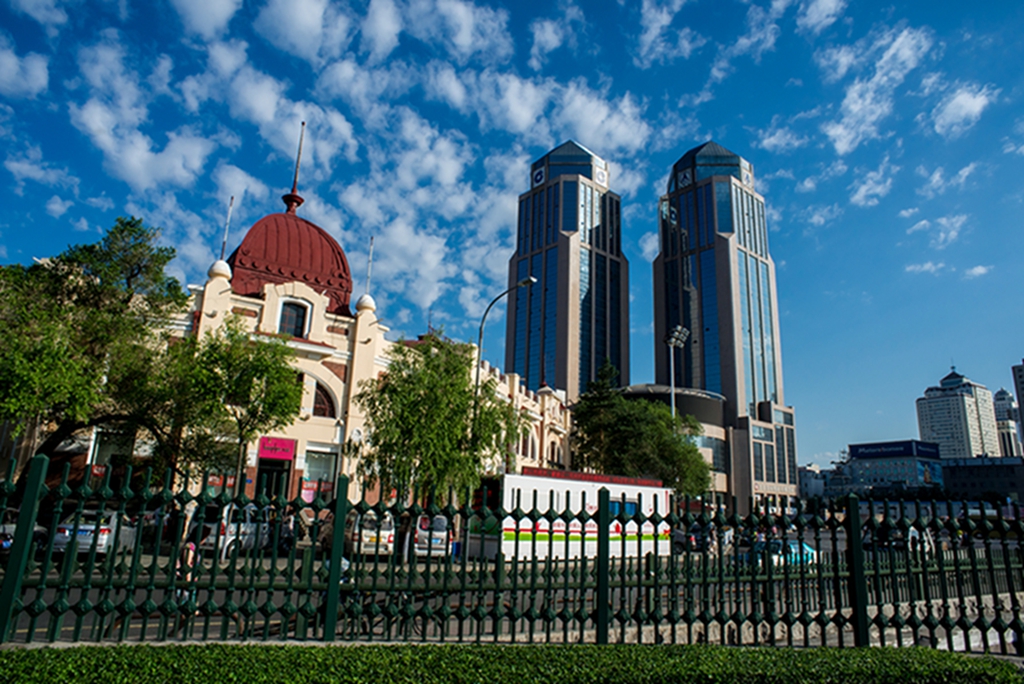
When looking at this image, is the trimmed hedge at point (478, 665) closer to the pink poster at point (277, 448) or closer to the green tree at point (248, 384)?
the green tree at point (248, 384)

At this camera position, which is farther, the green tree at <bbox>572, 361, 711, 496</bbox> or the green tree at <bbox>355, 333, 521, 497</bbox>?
the green tree at <bbox>572, 361, 711, 496</bbox>

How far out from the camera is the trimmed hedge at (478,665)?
3777 millimetres

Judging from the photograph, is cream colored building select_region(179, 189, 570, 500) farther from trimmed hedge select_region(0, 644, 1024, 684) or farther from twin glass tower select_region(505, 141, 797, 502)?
twin glass tower select_region(505, 141, 797, 502)

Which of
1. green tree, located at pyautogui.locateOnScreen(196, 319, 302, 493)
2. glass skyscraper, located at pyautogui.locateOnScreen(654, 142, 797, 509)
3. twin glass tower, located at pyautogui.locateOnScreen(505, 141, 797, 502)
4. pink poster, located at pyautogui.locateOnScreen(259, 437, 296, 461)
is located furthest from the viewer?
twin glass tower, located at pyautogui.locateOnScreen(505, 141, 797, 502)

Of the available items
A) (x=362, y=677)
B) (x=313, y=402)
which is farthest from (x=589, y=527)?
(x=313, y=402)

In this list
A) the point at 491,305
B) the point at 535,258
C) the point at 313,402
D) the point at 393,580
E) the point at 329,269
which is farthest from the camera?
the point at 535,258

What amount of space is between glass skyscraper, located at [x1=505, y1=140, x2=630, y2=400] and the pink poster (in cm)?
8460

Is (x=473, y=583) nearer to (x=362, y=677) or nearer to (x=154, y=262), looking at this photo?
(x=362, y=677)

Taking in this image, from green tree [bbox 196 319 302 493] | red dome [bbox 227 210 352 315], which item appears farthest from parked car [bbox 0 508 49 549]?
red dome [bbox 227 210 352 315]

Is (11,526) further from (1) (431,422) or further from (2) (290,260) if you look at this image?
(2) (290,260)

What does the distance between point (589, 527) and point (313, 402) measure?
1612 centimetres

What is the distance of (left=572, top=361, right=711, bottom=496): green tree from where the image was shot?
4275 cm

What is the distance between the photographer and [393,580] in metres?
5.23

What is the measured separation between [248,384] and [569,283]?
326 feet
